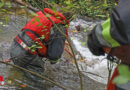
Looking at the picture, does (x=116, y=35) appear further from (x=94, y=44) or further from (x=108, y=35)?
(x=94, y=44)

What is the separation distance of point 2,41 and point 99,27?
3.74 meters

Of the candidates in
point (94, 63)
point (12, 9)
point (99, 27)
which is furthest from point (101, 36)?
point (12, 9)

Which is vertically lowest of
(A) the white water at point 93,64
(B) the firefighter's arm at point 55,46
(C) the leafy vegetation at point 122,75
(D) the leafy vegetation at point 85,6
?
(A) the white water at point 93,64

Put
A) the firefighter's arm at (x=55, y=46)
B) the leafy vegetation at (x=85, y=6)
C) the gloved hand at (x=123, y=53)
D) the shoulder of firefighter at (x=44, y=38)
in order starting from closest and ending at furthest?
the gloved hand at (x=123, y=53) < the leafy vegetation at (x=85, y=6) < the shoulder of firefighter at (x=44, y=38) < the firefighter's arm at (x=55, y=46)

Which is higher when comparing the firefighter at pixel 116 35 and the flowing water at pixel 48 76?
the firefighter at pixel 116 35

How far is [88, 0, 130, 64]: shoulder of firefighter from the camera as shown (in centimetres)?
119

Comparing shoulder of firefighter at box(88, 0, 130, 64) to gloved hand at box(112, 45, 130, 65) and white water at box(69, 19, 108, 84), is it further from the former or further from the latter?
white water at box(69, 19, 108, 84)

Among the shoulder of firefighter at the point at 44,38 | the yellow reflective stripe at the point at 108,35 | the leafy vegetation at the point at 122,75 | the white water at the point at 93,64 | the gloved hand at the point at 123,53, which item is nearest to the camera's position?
the leafy vegetation at the point at 122,75

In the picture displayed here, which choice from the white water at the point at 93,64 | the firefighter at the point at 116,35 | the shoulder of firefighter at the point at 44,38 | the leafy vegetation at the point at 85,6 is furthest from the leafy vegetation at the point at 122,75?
the white water at the point at 93,64

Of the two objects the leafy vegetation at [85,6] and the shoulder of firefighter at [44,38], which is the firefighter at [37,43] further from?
the leafy vegetation at [85,6]

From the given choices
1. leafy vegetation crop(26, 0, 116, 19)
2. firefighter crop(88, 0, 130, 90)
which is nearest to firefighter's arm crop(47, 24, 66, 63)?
leafy vegetation crop(26, 0, 116, 19)

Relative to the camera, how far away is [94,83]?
3844 millimetres

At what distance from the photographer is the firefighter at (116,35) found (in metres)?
1.19

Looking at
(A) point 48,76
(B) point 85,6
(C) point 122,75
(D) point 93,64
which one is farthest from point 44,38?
(C) point 122,75
